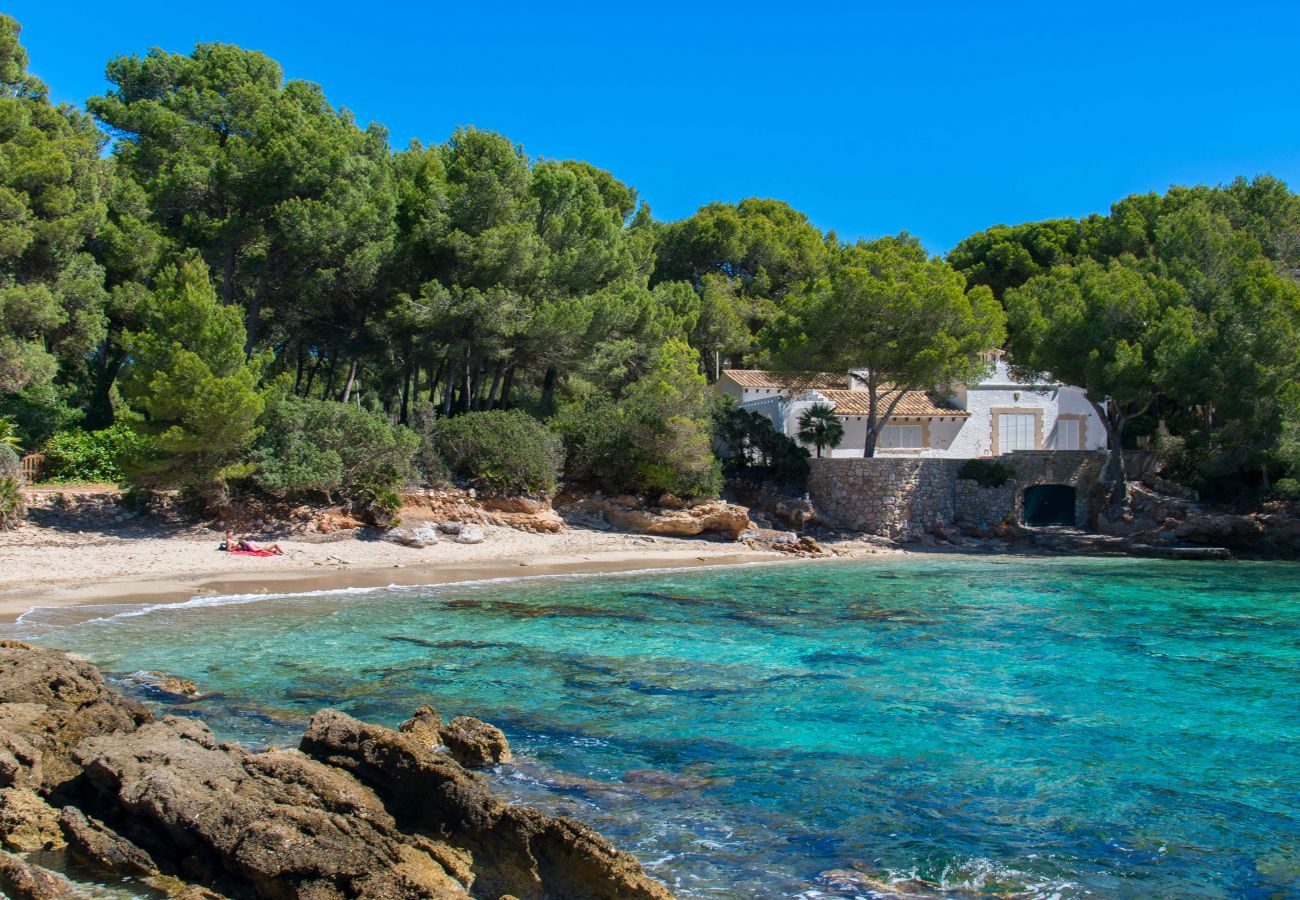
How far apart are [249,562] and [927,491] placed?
23.7 m

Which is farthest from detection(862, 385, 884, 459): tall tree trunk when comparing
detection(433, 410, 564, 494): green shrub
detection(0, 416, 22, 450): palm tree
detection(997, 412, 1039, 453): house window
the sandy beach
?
detection(0, 416, 22, 450): palm tree

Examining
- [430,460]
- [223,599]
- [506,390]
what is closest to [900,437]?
[506,390]

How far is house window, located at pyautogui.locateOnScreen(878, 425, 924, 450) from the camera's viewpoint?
4197 centimetres

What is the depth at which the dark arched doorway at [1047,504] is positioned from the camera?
40125mm

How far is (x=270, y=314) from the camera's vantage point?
33.6m

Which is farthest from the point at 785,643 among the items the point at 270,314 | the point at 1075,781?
the point at 270,314

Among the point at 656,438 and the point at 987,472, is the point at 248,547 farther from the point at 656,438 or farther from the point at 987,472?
the point at 987,472

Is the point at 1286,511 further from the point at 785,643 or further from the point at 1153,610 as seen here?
the point at 785,643

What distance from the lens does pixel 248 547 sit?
79.0ft

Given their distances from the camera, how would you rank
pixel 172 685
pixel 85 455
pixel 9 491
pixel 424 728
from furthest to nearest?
1. pixel 85 455
2. pixel 9 491
3. pixel 172 685
4. pixel 424 728

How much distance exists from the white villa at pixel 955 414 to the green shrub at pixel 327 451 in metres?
16.5

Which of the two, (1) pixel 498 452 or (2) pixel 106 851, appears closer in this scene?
(2) pixel 106 851

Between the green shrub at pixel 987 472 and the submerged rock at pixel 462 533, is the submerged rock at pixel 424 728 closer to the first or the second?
the submerged rock at pixel 462 533

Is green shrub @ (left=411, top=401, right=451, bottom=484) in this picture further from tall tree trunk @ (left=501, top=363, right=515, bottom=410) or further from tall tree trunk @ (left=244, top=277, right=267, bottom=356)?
tall tree trunk @ (left=244, top=277, right=267, bottom=356)
